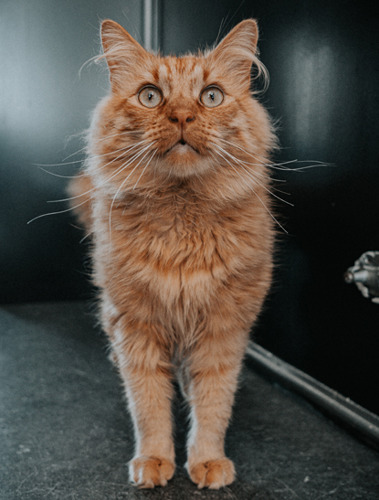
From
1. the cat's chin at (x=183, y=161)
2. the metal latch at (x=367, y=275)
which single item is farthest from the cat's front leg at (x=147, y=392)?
the metal latch at (x=367, y=275)

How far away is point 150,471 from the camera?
107 centimetres

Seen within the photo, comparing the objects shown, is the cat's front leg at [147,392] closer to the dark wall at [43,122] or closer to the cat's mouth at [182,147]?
the cat's mouth at [182,147]

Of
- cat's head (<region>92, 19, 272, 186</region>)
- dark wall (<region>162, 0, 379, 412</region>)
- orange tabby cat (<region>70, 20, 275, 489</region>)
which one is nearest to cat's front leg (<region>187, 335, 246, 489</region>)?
orange tabby cat (<region>70, 20, 275, 489</region>)

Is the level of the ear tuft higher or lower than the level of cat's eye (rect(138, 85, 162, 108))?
higher

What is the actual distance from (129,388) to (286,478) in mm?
422

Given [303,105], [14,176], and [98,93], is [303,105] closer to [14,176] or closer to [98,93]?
[98,93]

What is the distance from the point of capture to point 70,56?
204cm

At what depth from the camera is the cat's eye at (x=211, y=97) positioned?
3.58 feet

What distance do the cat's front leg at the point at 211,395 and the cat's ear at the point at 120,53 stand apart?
68 centimetres

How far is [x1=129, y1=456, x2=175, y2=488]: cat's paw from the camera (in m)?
1.06

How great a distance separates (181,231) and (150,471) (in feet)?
A: 1.77

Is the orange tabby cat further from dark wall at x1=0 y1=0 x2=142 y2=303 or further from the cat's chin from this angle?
dark wall at x1=0 y1=0 x2=142 y2=303

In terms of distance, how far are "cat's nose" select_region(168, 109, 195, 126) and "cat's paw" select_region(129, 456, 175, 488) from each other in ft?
2.47

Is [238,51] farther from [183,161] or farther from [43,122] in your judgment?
[43,122]
